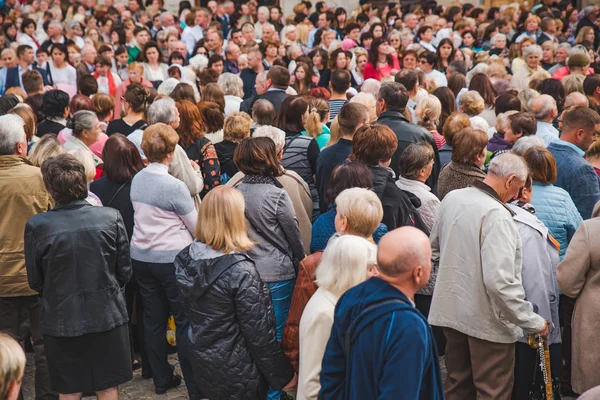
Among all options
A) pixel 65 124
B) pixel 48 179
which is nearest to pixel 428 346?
pixel 48 179

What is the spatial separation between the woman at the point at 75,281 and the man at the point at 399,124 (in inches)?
107

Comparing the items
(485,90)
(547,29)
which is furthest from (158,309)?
(547,29)

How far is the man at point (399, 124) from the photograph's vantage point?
6531mm

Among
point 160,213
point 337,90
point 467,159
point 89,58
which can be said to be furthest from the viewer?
point 89,58

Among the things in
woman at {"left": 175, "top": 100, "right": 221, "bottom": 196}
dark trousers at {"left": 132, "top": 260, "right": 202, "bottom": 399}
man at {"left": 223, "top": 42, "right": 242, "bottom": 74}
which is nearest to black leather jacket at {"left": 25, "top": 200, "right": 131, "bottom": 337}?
dark trousers at {"left": 132, "top": 260, "right": 202, "bottom": 399}

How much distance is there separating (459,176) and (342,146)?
96 centimetres

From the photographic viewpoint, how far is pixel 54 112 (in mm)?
7488

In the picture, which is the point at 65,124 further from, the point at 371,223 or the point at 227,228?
the point at 371,223

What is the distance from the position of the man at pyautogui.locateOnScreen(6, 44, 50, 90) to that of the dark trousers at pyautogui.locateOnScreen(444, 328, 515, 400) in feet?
27.4

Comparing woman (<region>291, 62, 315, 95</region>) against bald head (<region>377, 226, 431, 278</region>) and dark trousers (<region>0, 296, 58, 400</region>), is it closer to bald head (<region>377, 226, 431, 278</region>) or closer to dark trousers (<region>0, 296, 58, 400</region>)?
dark trousers (<region>0, 296, 58, 400</region>)

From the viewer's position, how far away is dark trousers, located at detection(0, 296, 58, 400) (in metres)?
5.32

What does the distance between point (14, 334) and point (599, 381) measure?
3909mm

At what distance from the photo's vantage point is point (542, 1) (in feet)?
66.5

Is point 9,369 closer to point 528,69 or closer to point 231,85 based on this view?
point 231,85
